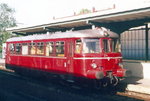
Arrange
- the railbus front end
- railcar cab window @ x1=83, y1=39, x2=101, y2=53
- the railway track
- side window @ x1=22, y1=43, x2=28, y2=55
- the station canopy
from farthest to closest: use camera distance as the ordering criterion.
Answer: side window @ x1=22, y1=43, x2=28, y2=55 → the station canopy → railcar cab window @ x1=83, y1=39, x2=101, y2=53 → the railbus front end → the railway track

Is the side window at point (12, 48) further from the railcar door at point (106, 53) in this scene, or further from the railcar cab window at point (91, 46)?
the railcar door at point (106, 53)

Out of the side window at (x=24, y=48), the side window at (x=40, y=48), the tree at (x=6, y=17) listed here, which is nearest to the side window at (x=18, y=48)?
the side window at (x=24, y=48)

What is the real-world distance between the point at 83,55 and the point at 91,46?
61 centimetres

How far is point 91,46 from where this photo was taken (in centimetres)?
1073

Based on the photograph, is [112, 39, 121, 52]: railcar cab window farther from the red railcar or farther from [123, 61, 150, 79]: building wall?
A: [123, 61, 150, 79]: building wall

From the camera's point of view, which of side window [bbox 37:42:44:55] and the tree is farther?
the tree

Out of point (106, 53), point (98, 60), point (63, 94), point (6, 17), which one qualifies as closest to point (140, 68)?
point (106, 53)

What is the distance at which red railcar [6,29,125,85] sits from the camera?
10.5 metres

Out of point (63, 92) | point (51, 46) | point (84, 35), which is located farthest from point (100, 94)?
point (51, 46)

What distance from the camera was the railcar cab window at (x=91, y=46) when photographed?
10.6 m

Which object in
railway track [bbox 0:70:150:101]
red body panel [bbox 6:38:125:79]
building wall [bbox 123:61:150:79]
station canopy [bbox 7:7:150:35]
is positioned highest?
station canopy [bbox 7:7:150:35]

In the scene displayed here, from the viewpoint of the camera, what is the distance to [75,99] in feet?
31.7

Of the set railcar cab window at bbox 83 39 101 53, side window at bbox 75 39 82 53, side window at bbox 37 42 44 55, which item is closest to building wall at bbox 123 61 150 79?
railcar cab window at bbox 83 39 101 53

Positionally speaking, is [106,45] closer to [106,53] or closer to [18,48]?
[106,53]
